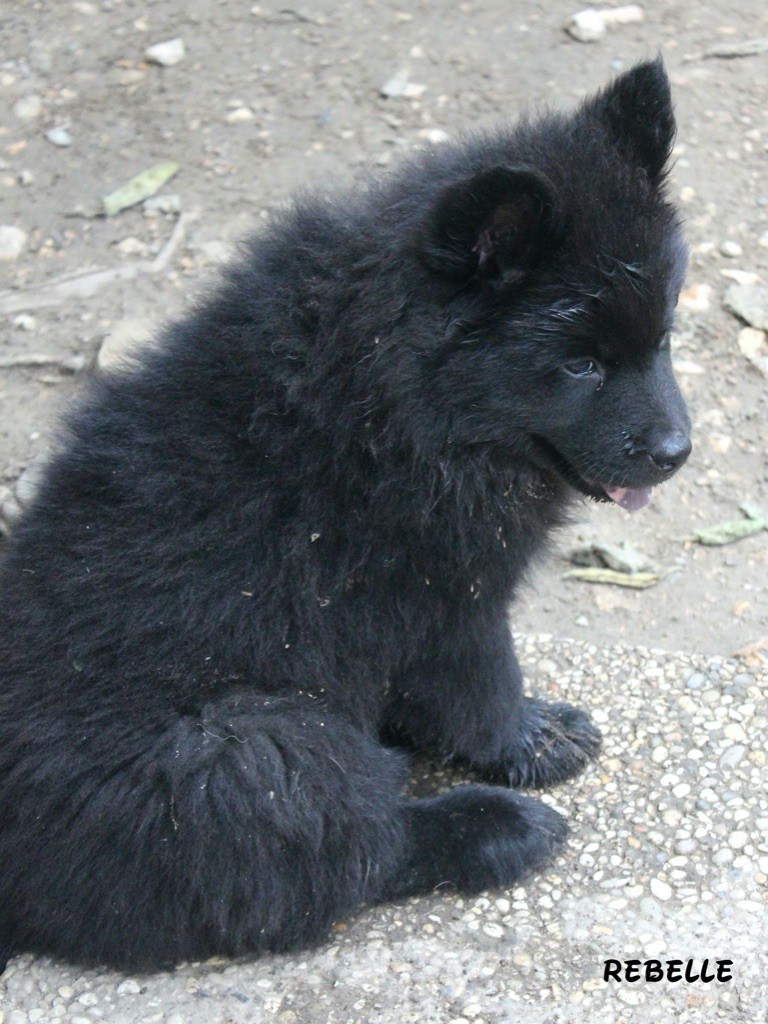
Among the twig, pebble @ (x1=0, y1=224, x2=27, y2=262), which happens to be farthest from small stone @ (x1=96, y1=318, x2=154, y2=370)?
pebble @ (x1=0, y1=224, x2=27, y2=262)

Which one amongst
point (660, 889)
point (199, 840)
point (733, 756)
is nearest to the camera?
point (199, 840)

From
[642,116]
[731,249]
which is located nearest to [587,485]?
[642,116]

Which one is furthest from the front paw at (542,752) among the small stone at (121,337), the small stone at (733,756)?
the small stone at (121,337)

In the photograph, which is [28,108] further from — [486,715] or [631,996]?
[631,996]

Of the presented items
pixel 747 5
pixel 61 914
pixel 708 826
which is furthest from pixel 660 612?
pixel 747 5

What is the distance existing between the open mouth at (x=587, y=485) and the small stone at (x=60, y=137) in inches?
178

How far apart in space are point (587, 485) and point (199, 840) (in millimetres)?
1542

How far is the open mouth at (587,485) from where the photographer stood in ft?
11.8

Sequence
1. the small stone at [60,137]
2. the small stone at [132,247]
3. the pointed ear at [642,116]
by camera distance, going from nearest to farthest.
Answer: the pointed ear at [642,116] < the small stone at [132,247] < the small stone at [60,137]

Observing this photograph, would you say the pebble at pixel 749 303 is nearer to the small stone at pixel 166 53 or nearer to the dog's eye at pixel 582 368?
the dog's eye at pixel 582 368

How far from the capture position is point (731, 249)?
6.32 meters

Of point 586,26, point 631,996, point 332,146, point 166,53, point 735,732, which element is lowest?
point 735,732

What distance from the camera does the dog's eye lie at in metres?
3.39

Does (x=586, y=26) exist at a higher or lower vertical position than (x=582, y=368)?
lower
